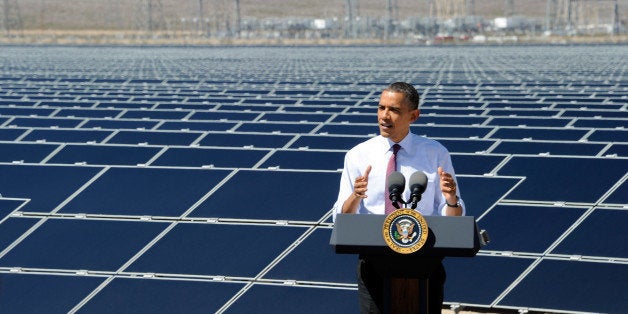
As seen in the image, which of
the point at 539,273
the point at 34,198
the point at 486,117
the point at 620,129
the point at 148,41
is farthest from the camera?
the point at 148,41

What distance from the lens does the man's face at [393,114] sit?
25.8 ft

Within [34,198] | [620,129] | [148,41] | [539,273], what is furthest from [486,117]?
[148,41]

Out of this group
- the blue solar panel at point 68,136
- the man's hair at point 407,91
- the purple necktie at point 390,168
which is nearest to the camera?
the man's hair at point 407,91

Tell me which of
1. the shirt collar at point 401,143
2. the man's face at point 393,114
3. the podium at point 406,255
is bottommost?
the podium at point 406,255

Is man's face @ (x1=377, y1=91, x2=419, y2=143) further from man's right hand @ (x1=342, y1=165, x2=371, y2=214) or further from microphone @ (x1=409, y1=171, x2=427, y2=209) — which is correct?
microphone @ (x1=409, y1=171, x2=427, y2=209)

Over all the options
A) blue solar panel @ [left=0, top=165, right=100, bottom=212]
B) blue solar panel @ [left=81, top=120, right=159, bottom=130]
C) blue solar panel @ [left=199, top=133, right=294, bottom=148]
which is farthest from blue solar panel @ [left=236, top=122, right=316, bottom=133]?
blue solar panel @ [left=0, top=165, right=100, bottom=212]

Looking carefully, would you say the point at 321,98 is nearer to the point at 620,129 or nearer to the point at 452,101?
the point at 452,101

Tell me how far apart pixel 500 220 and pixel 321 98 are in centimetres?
2566

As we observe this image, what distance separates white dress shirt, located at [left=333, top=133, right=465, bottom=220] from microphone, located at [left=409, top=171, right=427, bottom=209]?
25.6 inches

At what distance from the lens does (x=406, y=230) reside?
6.97m

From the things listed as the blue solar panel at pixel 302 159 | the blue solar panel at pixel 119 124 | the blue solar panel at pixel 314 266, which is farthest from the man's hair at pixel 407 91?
the blue solar panel at pixel 119 124

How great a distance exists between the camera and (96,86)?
161 feet

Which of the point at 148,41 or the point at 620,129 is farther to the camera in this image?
the point at 148,41

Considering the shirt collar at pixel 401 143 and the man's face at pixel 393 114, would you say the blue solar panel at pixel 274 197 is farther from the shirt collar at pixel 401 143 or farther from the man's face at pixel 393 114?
the man's face at pixel 393 114
